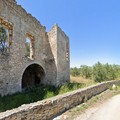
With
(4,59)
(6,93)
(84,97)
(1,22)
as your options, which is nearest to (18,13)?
(1,22)

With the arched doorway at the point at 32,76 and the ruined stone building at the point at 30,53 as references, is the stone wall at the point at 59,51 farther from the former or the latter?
the arched doorway at the point at 32,76

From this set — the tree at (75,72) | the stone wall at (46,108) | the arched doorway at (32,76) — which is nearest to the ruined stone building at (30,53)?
the arched doorway at (32,76)

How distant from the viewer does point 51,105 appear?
5992mm

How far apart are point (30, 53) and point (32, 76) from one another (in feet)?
9.56

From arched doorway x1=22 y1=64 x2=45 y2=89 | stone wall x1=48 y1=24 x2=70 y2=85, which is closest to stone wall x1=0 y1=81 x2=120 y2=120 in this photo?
stone wall x1=48 y1=24 x2=70 y2=85

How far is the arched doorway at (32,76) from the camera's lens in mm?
15641

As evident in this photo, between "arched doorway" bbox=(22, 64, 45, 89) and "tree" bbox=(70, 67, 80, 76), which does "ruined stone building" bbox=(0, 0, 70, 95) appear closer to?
"arched doorway" bbox=(22, 64, 45, 89)

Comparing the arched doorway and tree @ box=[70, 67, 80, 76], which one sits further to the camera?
tree @ box=[70, 67, 80, 76]

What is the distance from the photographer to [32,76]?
16172 mm

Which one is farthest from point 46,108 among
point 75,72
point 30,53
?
point 75,72

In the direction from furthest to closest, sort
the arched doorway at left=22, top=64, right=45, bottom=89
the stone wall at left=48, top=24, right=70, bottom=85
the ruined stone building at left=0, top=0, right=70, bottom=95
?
the arched doorway at left=22, top=64, right=45, bottom=89
the stone wall at left=48, top=24, right=70, bottom=85
the ruined stone building at left=0, top=0, right=70, bottom=95

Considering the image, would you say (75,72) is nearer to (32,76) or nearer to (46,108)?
(32,76)

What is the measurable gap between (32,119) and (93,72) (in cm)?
2784

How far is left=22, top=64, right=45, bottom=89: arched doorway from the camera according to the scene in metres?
15.6
